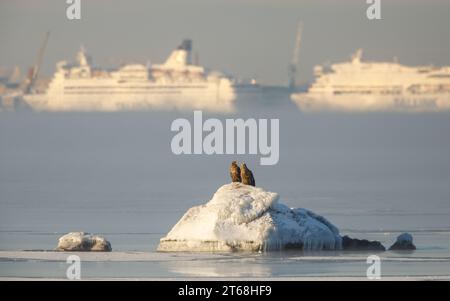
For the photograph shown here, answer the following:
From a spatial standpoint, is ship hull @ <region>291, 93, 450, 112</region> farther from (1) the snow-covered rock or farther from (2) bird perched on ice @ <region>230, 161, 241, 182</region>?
(1) the snow-covered rock

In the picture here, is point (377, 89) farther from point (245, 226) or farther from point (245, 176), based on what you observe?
point (245, 226)

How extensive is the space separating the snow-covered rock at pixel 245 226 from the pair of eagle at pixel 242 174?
16.8 inches

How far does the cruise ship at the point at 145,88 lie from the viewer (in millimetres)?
121312

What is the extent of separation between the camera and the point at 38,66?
12850 cm

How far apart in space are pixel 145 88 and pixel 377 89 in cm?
1658

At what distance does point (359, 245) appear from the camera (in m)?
24.8

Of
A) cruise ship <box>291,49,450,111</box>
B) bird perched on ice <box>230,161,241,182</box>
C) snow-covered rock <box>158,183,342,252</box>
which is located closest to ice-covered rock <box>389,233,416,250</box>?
snow-covered rock <box>158,183,342,252</box>

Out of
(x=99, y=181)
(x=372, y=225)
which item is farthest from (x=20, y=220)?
(x=99, y=181)

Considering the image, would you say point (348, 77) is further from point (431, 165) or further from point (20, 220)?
point (20, 220)

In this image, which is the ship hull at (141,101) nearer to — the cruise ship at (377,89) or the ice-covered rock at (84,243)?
the cruise ship at (377,89)

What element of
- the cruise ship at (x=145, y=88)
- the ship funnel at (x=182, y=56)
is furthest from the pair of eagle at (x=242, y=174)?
the ship funnel at (x=182, y=56)

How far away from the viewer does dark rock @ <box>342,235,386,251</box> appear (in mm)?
24688

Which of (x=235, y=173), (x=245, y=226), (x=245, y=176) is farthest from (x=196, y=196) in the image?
(x=245, y=226)

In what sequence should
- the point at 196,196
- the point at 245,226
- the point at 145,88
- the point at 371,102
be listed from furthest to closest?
1. the point at 145,88
2. the point at 371,102
3. the point at 196,196
4. the point at 245,226
